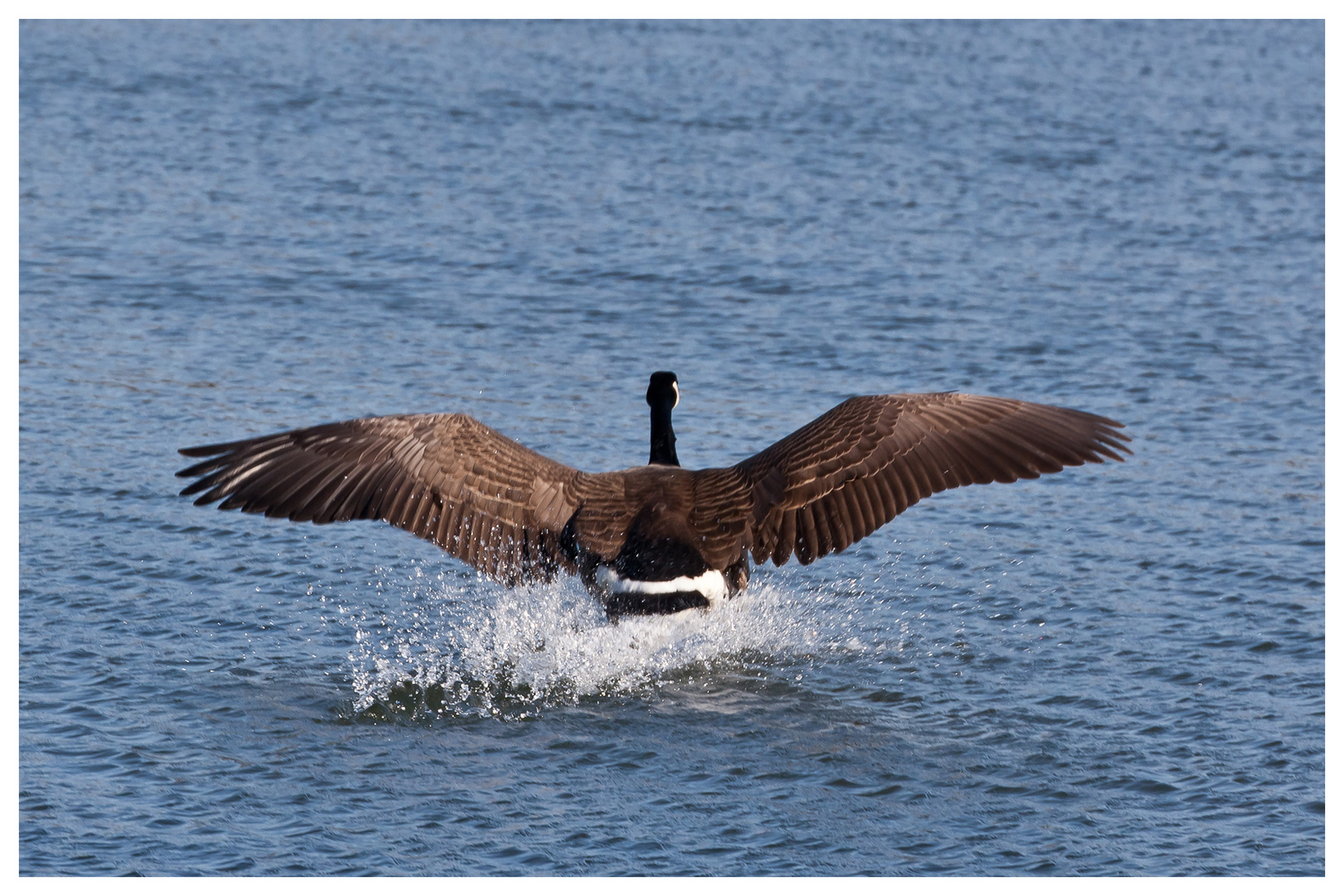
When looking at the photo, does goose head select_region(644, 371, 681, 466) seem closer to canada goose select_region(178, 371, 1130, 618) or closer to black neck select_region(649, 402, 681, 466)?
black neck select_region(649, 402, 681, 466)

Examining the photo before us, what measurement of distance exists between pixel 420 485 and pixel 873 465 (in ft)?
7.92

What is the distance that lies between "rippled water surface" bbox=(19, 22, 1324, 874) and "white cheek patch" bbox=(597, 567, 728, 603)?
1.03ft

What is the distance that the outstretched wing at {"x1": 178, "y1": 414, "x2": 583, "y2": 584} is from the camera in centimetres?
834

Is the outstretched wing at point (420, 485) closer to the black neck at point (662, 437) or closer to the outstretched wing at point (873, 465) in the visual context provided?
the black neck at point (662, 437)

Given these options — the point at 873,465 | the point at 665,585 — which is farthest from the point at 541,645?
the point at 873,465

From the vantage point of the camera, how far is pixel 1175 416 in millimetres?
12906

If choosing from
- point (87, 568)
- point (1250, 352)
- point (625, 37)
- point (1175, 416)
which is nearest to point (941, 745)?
point (87, 568)

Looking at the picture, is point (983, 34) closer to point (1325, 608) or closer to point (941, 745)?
point (1325, 608)

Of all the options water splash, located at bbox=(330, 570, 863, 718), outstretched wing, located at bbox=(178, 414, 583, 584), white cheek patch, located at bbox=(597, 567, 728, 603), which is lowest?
water splash, located at bbox=(330, 570, 863, 718)

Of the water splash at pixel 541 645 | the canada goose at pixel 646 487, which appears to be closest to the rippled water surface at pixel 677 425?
the water splash at pixel 541 645

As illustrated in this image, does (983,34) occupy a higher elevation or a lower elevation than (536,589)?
higher

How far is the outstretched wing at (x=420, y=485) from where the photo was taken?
8.34 meters

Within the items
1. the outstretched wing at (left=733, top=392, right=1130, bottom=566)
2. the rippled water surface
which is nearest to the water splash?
the rippled water surface

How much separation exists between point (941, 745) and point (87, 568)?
523 centimetres
